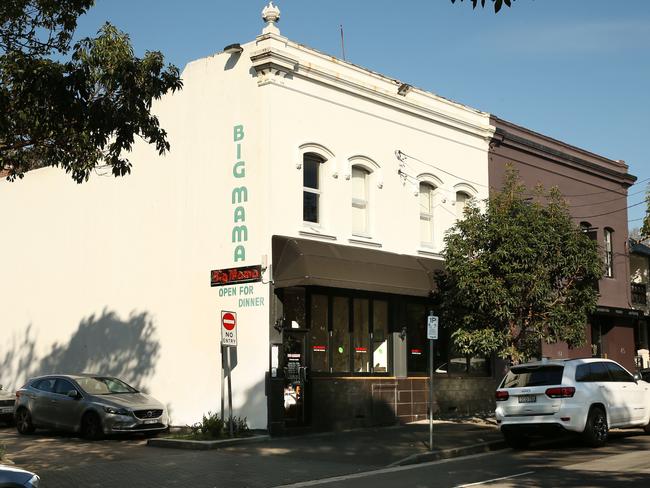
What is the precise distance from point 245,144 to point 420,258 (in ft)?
19.8

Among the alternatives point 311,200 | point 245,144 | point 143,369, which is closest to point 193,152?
point 245,144

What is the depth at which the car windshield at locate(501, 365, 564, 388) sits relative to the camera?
16.6 m

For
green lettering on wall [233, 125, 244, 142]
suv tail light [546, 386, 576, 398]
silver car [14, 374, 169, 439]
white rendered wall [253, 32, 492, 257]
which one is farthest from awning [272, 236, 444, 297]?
suv tail light [546, 386, 576, 398]

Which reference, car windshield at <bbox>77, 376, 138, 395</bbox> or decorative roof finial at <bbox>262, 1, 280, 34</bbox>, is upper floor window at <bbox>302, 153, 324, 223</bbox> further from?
car windshield at <bbox>77, 376, 138, 395</bbox>

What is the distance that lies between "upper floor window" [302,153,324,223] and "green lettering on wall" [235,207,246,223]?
4.93 feet

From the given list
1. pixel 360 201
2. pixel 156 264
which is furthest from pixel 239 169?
pixel 156 264

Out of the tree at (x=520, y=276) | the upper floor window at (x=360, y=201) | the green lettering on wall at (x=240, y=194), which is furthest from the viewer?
the upper floor window at (x=360, y=201)

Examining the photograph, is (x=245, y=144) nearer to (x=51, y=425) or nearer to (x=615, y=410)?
(x=51, y=425)

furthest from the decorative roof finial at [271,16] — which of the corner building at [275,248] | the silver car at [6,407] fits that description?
the silver car at [6,407]

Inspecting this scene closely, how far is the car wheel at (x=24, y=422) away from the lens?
68.3 ft

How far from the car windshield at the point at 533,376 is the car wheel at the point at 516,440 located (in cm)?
95

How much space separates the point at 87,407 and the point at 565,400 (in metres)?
10.5

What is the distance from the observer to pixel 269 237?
767 inches

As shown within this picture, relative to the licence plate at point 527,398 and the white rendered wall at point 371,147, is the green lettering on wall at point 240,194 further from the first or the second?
the licence plate at point 527,398
